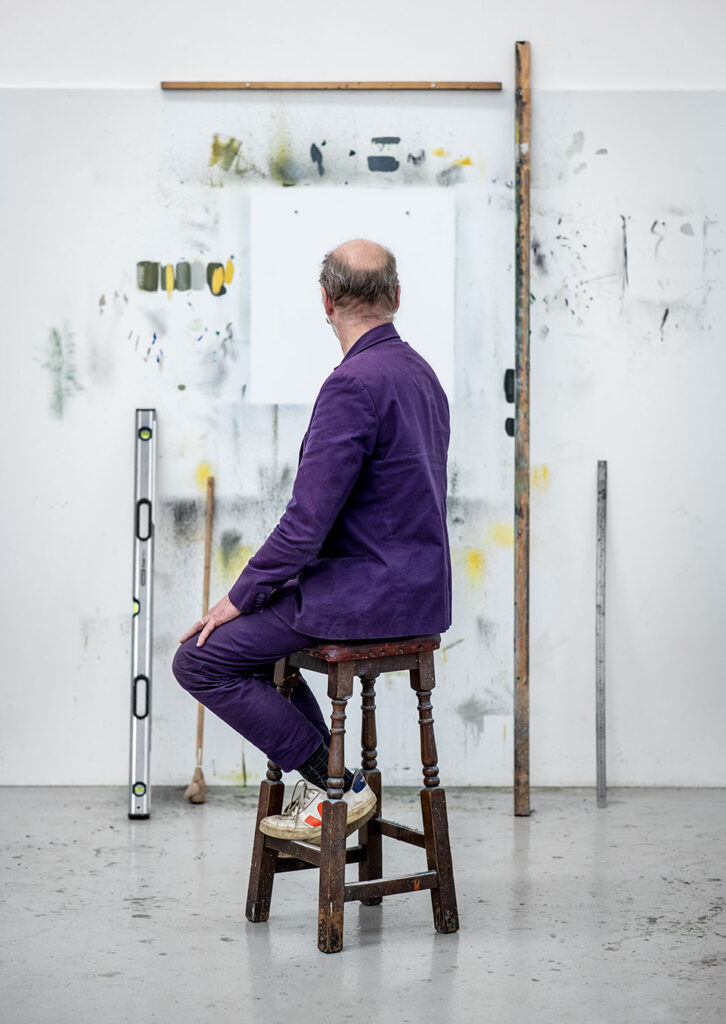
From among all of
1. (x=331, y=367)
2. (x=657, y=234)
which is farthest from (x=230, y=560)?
(x=657, y=234)

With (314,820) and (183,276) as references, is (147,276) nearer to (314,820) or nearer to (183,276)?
(183,276)

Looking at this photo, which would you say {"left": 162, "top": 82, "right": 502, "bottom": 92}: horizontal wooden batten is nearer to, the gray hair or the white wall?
the white wall

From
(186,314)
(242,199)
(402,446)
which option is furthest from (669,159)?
(402,446)

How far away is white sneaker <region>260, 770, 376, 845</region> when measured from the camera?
2658mm

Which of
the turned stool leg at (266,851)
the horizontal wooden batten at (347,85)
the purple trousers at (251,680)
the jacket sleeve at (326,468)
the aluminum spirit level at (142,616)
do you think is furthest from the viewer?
the horizontal wooden batten at (347,85)

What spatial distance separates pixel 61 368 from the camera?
3982mm

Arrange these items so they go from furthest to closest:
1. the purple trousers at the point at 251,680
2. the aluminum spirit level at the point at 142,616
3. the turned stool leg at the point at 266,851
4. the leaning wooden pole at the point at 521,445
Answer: the leaning wooden pole at the point at 521,445 → the aluminum spirit level at the point at 142,616 → the turned stool leg at the point at 266,851 → the purple trousers at the point at 251,680

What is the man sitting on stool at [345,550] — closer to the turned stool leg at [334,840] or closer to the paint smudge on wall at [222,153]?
the turned stool leg at [334,840]

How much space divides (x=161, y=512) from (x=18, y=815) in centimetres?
104

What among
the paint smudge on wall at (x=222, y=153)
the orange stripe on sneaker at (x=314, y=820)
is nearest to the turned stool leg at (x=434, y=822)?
the orange stripe on sneaker at (x=314, y=820)

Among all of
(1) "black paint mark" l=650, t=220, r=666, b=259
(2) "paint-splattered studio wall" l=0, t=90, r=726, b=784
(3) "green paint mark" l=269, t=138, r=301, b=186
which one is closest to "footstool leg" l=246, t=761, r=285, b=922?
(2) "paint-splattered studio wall" l=0, t=90, r=726, b=784

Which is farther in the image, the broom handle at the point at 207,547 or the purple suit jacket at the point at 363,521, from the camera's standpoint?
the broom handle at the point at 207,547

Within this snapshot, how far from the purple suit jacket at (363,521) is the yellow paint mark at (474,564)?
132cm

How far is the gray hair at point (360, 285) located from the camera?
8.82 ft
